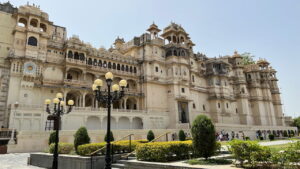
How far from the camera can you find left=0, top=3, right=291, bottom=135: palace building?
105 ft

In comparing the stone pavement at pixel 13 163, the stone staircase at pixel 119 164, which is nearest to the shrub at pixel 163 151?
the stone staircase at pixel 119 164

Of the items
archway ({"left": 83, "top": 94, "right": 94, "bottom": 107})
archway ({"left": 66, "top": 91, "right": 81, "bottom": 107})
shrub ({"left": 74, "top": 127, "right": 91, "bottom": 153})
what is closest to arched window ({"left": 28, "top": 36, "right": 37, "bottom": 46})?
archway ({"left": 66, "top": 91, "right": 81, "bottom": 107})

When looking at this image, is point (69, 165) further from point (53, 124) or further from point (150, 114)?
point (150, 114)

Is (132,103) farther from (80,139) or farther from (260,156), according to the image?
(260,156)

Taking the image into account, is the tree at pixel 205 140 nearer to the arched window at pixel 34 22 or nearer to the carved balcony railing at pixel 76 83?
the carved balcony railing at pixel 76 83

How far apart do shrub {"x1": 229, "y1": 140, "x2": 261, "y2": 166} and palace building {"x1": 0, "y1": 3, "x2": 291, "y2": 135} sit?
26.6 m

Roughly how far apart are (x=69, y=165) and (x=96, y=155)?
78.2 inches

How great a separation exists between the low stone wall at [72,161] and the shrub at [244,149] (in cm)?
788

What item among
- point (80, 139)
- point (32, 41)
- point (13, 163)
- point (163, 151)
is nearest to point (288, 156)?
point (163, 151)

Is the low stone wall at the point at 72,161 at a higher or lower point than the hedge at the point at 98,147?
lower

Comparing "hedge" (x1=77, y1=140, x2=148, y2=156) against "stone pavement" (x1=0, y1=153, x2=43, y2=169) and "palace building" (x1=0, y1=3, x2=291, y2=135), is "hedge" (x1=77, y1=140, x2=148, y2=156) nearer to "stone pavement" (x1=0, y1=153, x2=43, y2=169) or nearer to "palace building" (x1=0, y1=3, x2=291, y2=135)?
"stone pavement" (x1=0, y1=153, x2=43, y2=169)

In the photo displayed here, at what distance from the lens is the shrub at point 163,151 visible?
11.9m

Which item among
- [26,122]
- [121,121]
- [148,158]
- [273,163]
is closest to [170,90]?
[121,121]

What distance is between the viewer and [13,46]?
32812 mm
